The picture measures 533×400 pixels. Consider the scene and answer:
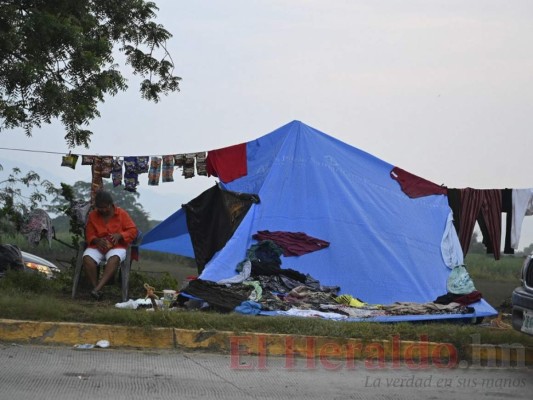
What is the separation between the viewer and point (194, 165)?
13.0 metres

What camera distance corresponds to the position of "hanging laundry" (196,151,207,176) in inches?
503

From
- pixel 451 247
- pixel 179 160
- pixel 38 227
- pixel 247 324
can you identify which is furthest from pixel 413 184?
pixel 38 227

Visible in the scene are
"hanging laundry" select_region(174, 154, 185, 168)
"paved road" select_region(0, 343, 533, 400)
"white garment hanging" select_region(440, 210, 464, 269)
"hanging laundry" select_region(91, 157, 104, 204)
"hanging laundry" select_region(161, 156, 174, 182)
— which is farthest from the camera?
"hanging laundry" select_region(161, 156, 174, 182)

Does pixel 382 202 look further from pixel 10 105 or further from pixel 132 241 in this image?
pixel 10 105

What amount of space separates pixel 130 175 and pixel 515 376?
7745mm

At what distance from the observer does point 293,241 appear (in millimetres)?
10961

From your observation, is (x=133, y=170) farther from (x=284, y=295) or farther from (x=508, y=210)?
(x=508, y=210)

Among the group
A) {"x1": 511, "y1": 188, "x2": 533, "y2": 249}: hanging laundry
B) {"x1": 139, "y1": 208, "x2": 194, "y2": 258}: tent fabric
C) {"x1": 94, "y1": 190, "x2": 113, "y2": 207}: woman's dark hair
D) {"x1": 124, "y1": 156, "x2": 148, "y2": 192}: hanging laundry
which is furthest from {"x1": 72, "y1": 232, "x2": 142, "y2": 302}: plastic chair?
{"x1": 511, "y1": 188, "x2": 533, "y2": 249}: hanging laundry

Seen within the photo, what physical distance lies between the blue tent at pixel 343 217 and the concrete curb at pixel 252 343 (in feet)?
7.30

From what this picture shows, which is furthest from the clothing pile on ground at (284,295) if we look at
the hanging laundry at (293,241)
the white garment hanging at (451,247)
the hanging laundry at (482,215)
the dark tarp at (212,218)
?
the hanging laundry at (482,215)

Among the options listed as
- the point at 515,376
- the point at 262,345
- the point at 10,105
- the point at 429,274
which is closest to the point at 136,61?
the point at 10,105

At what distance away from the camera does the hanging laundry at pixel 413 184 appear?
12391 mm

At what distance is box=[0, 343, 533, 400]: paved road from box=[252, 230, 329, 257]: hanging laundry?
3.46 meters

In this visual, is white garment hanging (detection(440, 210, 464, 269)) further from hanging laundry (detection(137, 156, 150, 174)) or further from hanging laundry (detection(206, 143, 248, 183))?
hanging laundry (detection(137, 156, 150, 174))
